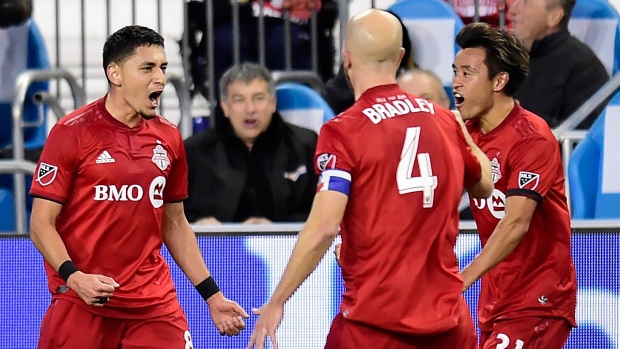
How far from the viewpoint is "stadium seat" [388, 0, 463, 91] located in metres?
8.78

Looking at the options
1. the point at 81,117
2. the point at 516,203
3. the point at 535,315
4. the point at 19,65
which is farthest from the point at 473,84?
the point at 19,65

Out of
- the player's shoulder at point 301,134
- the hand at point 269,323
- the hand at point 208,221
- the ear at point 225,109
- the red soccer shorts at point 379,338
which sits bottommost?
the hand at point 208,221

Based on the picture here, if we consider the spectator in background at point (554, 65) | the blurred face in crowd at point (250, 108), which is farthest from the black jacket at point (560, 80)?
the blurred face in crowd at point (250, 108)

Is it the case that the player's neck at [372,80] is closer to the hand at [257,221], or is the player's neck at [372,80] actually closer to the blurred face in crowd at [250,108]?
the hand at [257,221]

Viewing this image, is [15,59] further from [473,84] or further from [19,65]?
[473,84]

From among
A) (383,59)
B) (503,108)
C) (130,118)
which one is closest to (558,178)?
(503,108)

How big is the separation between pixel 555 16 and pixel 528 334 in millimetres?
3445

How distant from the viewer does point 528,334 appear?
5.57 meters

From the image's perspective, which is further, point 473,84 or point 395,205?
point 473,84

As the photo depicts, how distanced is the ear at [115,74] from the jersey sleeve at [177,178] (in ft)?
1.23

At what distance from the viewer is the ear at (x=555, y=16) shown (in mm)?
8469

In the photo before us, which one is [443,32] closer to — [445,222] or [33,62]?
[33,62]

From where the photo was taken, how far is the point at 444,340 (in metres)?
4.75

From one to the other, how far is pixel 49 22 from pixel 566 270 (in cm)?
737
